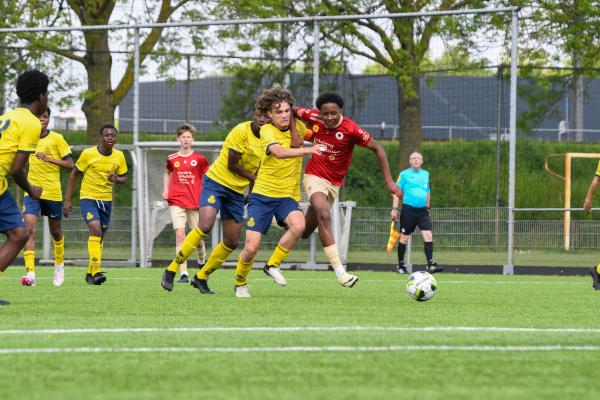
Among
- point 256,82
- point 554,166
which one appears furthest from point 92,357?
point 554,166

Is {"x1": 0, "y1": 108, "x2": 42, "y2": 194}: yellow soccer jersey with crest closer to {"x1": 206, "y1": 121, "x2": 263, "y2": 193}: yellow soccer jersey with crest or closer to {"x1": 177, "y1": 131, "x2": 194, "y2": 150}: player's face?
{"x1": 206, "y1": 121, "x2": 263, "y2": 193}: yellow soccer jersey with crest

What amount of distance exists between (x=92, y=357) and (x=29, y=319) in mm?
2337

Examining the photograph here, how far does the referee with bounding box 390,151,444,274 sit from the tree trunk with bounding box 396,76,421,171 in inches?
105

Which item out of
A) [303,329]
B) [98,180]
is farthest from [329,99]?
[303,329]

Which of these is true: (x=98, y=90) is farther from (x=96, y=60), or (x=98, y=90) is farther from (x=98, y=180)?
(x=98, y=180)

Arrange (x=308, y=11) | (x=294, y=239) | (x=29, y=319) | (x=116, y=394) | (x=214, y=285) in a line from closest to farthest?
(x=116, y=394)
(x=29, y=319)
(x=294, y=239)
(x=214, y=285)
(x=308, y=11)

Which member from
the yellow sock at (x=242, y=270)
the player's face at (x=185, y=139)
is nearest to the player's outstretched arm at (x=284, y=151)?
the yellow sock at (x=242, y=270)

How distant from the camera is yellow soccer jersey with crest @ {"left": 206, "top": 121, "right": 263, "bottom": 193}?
10.7m

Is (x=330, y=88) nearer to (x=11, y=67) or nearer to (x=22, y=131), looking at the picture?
(x=11, y=67)

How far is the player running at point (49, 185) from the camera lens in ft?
42.4

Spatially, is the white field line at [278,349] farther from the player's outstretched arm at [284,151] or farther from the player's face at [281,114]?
the player's face at [281,114]

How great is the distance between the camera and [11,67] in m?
20.5

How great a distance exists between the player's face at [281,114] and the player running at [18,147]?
7.00 feet

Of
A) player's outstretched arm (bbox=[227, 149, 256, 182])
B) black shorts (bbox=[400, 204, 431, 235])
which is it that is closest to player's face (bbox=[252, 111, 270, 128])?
player's outstretched arm (bbox=[227, 149, 256, 182])
